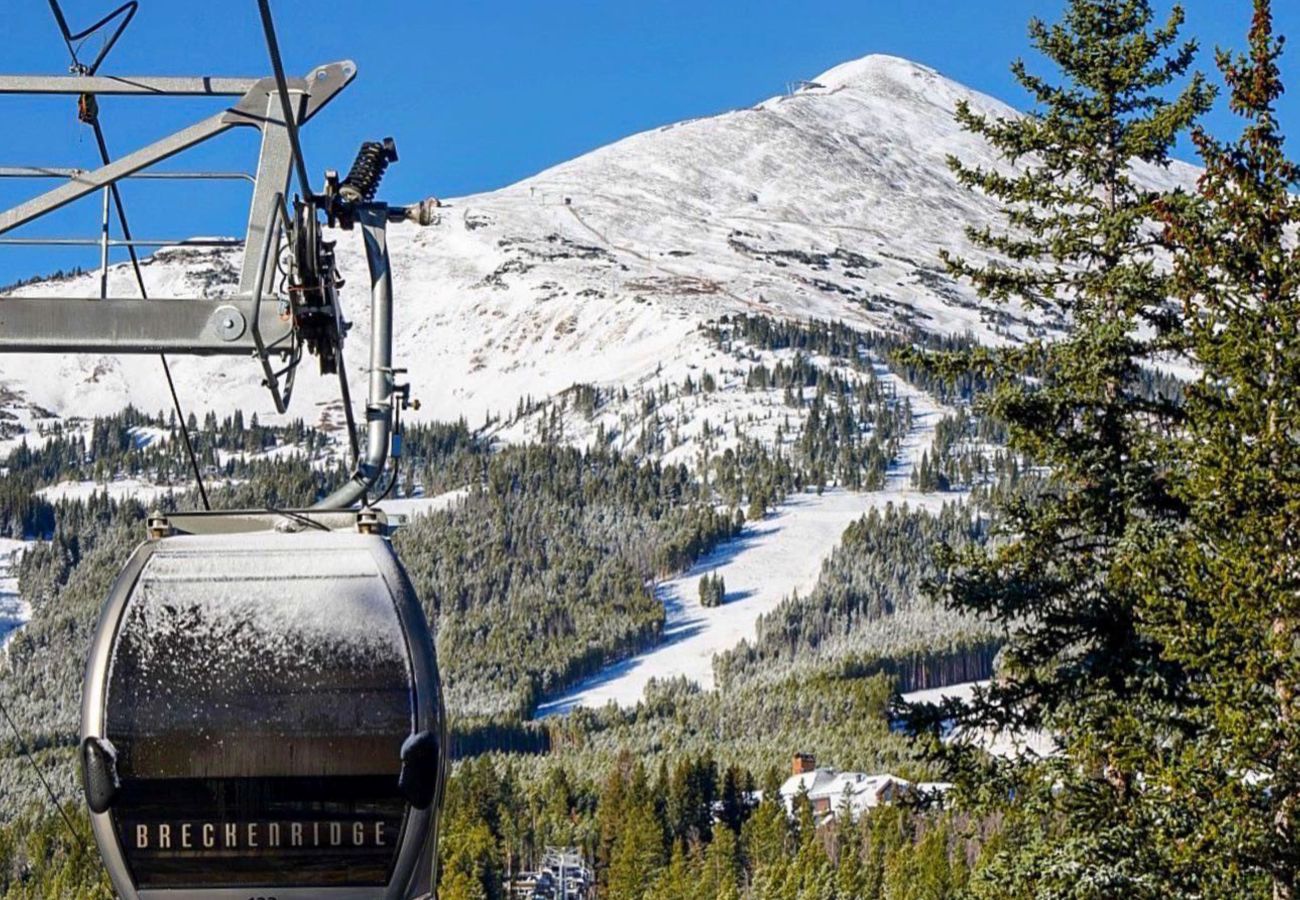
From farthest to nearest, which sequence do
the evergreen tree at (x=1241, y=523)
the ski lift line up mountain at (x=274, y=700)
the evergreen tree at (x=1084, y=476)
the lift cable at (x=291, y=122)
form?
the evergreen tree at (x=1084, y=476) → the evergreen tree at (x=1241, y=523) → the ski lift line up mountain at (x=274, y=700) → the lift cable at (x=291, y=122)

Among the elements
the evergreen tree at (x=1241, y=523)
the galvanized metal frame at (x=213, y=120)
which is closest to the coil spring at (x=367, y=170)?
the galvanized metal frame at (x=213, y=120)

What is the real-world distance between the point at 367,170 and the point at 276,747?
116 inches

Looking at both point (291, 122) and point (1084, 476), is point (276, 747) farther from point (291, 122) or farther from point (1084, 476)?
point (1084, 476)

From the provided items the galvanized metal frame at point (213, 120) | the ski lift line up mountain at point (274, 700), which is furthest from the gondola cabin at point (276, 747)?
the galvanized metal frame at point (213, 120)

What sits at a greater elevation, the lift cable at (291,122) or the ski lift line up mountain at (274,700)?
the lift cable at (291,122)

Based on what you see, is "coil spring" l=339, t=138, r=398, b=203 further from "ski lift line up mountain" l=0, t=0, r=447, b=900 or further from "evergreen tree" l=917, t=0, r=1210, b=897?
"evergreen tree" l=917, t=0, r=1210, b=897

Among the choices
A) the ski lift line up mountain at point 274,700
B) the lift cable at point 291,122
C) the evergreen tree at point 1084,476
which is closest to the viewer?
the lift cable at point 291,122

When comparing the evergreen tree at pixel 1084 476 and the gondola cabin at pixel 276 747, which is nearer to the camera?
the gondola cabin at pixel 276 747

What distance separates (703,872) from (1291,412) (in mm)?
90805

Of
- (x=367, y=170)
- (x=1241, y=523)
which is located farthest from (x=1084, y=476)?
(x=367, y=170)

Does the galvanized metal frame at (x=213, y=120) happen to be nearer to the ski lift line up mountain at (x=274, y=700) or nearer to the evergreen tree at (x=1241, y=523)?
the ski lift line up mountain at (x=274, y=700)

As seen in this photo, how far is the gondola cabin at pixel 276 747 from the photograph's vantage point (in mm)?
10281

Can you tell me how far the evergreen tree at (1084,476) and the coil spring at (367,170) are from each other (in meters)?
8.41

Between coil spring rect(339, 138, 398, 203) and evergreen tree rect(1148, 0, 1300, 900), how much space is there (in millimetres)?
8125
